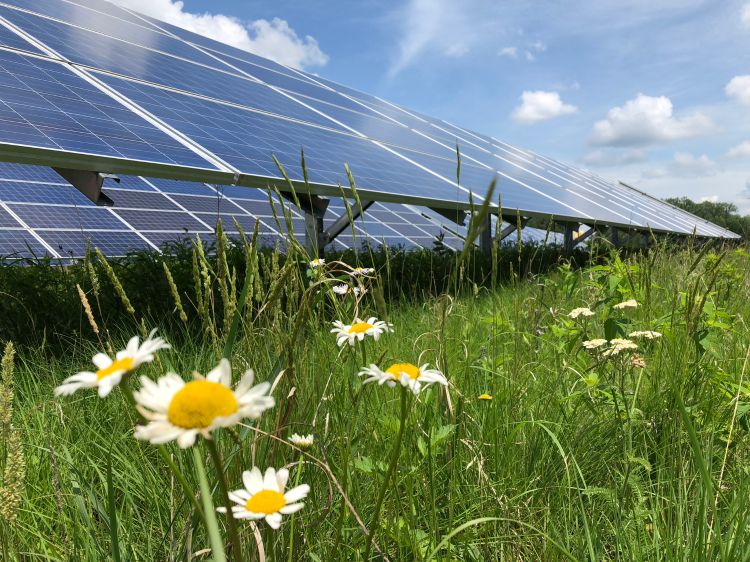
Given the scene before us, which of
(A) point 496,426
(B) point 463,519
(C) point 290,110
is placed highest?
(C) point 290,110

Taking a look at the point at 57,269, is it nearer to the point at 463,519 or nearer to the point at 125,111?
the point at 125,111

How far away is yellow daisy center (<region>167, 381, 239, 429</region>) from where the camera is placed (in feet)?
1.71

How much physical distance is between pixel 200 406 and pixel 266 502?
272 mm

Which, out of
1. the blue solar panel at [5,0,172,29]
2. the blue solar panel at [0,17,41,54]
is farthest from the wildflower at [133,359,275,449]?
the blue solar panel at [5,0,172,29]

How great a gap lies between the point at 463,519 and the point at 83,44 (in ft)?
24.9

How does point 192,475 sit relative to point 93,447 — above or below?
above

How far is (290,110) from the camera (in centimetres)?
847

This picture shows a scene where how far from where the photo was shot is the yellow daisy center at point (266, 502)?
0.73m

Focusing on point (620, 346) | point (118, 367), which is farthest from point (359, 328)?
point (620, 346)

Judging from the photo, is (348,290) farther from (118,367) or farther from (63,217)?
(63,217)

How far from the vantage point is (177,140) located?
15.5ft

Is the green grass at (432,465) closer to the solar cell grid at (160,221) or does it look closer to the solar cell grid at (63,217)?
the solar cell grid at (63,217)

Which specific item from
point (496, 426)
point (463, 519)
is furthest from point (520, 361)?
point (463, 519)

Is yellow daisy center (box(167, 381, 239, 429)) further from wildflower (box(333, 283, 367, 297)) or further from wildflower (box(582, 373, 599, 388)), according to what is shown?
wildflower (box(582, 373, 599, 388))
